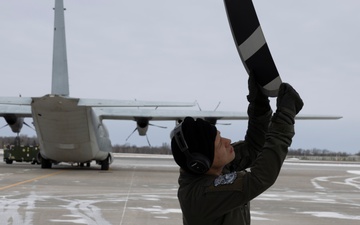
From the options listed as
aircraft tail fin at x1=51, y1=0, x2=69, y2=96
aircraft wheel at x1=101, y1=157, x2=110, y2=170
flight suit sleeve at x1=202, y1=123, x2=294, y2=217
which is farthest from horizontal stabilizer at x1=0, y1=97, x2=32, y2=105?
flight suit sleeve at x1=202, y1=123, x2=294, y2=217

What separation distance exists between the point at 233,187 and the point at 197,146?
263mm

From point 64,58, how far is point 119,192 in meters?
10.3

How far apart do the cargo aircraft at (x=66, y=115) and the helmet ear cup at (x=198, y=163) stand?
56.2ft

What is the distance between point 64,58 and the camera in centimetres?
2234

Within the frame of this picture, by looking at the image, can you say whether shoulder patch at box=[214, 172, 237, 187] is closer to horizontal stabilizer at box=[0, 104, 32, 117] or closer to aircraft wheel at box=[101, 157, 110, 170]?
aircraft wheel at box=[101, 157, 110, 170]

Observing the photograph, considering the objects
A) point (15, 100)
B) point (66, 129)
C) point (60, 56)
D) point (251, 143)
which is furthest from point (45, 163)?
point (251, 143)

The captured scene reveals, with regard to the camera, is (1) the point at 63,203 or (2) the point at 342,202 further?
(2) the point at 342,202

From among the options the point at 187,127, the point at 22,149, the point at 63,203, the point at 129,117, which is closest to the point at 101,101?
the point at 129,117

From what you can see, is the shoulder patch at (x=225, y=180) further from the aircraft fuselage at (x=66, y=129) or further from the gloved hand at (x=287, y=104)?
the aircraft fuselage at (x=66, y=129)

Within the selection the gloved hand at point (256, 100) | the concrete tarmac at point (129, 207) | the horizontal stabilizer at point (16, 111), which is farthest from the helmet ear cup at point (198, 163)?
the horizontal stabilizer at point (16, 111)

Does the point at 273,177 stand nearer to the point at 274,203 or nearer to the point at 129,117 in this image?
the point at 274,203

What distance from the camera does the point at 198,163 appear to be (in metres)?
2.45

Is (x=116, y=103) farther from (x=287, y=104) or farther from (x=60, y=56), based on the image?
(x=287, y=104)

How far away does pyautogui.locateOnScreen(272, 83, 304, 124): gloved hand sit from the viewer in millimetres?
2365
